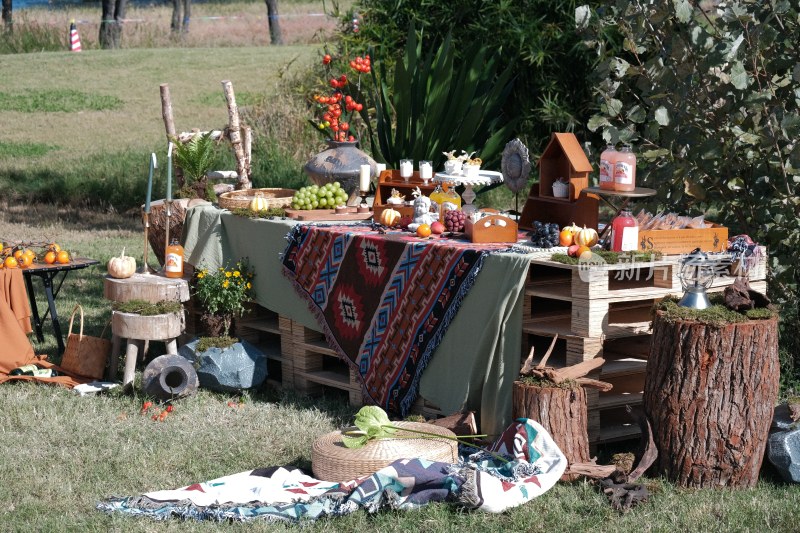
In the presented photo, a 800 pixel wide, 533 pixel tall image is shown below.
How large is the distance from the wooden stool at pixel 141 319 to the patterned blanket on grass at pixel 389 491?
1664 mm

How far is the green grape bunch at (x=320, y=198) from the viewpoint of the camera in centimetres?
696

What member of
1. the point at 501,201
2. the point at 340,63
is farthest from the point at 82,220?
the point at 501,201

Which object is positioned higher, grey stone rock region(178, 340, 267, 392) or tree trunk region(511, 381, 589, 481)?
tree trunk region(511, 381, 589, 481)

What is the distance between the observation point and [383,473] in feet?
16.0

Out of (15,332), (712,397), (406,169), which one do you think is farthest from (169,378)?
(712,397)

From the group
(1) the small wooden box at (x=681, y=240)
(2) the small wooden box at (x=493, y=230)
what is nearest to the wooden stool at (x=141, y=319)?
(2) the small wooden box at (x=493, y=230)

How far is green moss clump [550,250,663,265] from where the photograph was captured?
5234 mm

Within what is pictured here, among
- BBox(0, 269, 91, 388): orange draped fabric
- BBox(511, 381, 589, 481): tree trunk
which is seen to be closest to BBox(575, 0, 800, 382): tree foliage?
BBox(511, 381, 589, 481): tree trunk

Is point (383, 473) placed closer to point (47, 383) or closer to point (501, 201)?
point (47, 383)

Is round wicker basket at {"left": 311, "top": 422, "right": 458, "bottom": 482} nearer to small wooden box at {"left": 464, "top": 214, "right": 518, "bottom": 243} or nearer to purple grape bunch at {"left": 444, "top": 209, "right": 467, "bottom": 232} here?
small wooden box at {"left": 464, "top": 214, "right": 518, "bottom": 243}

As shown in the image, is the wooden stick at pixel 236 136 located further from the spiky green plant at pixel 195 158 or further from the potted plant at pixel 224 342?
the potted plant at pixel 224 342

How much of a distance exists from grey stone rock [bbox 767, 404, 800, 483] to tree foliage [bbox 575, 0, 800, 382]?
1.43 meters

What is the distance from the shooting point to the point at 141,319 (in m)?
6.54

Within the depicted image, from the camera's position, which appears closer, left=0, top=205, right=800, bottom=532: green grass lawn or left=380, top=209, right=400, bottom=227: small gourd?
left=0, top=205, right=800, bottom=532: green grass lawn
